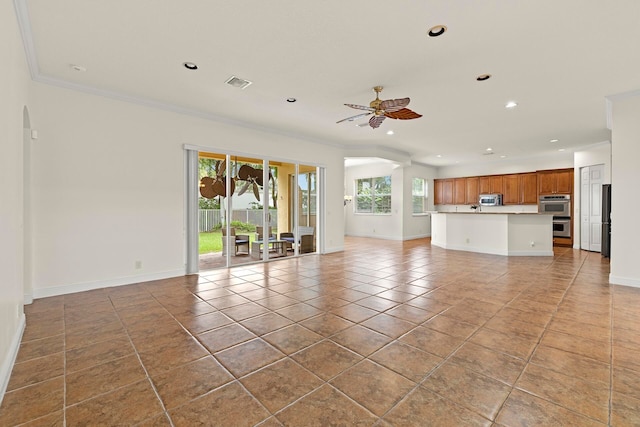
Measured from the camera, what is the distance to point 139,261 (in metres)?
4.46

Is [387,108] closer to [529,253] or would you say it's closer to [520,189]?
[529,253]

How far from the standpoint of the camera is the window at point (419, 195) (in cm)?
1081

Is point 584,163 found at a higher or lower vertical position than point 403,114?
lower

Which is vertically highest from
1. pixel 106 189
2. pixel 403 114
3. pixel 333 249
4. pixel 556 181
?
pixel 403 114

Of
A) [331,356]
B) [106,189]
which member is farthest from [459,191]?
[106,189]

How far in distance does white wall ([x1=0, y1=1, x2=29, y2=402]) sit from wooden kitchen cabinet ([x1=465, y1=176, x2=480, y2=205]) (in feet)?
37.5

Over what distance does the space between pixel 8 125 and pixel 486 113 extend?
6104 mm

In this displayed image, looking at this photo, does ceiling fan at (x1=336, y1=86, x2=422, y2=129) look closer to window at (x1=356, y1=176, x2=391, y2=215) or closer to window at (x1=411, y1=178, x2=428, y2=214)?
window at (x1=356, y1=176, x2=391, y2=215)

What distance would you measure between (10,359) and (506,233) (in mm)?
8353

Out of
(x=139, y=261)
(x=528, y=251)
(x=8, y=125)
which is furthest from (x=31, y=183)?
(x=528, y=251)

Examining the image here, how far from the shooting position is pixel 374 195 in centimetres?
1097

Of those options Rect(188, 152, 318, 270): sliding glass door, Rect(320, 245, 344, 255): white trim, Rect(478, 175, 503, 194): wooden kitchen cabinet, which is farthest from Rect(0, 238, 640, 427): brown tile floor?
Rect(478, 175, 503, 194): wooden kitchen cabinet

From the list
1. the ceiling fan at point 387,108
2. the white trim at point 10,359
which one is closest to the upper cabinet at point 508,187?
the ceiling fan at point 387,108

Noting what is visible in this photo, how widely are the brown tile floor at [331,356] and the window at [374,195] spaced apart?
657 cm
